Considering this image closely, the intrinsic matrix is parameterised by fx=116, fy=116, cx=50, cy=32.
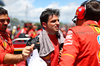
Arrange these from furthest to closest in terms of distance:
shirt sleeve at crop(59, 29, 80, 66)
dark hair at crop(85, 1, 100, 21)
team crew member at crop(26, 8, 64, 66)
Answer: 1. team crew member at crop(26, 8, 64, 66)
2. dark hair at crop(85, 1, 100, 21)
3. shirt sleeve at crop(59, 29, 80, 66)

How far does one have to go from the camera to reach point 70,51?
120cm

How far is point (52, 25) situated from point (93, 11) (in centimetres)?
80

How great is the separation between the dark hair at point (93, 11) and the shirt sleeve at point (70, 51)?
384 mm

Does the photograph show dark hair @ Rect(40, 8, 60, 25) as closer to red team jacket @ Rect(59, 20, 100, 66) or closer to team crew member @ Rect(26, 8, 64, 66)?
team crew member @ Rect(26, 8, 64, 66)

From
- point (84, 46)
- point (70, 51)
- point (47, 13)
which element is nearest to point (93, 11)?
point (84, 46)

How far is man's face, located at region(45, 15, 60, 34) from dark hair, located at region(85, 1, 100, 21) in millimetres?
665

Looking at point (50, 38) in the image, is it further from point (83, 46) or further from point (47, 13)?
point (83, 46)

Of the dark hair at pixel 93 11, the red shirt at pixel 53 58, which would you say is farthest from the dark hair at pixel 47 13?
the dark hair at pixel 93 11

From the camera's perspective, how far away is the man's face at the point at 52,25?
6.81 feet

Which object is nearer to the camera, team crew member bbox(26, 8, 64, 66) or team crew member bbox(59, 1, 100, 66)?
team crew member bbox(59, 1, 100, 66)

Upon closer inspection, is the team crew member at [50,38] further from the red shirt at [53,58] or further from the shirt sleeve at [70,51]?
the shirt sleeve at [70,51]

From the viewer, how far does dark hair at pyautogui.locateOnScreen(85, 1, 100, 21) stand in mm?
1478

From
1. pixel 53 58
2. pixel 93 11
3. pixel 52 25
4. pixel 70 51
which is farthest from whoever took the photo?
pixel 52 25

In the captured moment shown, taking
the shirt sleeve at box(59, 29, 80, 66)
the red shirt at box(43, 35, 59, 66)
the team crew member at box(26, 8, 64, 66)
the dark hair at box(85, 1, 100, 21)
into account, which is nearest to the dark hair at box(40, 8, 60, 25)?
the team crew member at box(26, 8, 64, 66)
